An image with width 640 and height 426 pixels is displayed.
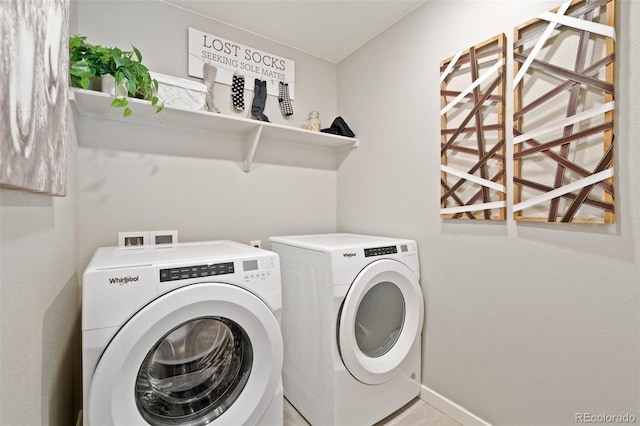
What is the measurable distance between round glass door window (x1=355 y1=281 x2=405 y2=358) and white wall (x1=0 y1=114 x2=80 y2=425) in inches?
49.2

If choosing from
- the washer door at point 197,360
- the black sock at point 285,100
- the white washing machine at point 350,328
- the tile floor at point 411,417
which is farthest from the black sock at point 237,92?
the tile floor at point 411,417

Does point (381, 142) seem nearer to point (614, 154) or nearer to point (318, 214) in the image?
point (318, 214)

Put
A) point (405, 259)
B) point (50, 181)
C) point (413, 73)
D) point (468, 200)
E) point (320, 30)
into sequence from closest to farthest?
point (50, 181), point (468, 200), point (405, 259), point (413, 73), point (320, 30)

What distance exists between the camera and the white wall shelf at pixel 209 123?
1468 millimetres

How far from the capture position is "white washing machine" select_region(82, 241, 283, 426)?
915mm

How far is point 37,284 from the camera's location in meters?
0.79

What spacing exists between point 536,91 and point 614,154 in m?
0.41

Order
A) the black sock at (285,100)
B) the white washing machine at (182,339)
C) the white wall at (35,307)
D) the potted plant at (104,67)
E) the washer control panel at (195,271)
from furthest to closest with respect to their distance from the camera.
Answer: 1. the black sock at (285,100)
2. the potted plant at (104,67)
3. the washer control panel at (195,271)
4. the white washing machine at (182,339)
5. the white wall at (35,307)

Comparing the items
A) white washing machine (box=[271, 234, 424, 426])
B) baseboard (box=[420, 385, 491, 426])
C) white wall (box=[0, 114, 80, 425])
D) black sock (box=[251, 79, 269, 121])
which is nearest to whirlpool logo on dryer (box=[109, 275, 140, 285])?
white wall (box=[0, 114, 80, 425])

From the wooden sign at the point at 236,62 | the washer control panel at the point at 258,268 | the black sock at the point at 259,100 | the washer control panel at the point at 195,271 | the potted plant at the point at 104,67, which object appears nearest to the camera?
the washer control panel at the point at 195,271

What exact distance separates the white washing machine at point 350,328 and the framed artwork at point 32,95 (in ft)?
3.55

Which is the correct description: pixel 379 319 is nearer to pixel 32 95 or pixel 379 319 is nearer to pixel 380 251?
pixel 380 251

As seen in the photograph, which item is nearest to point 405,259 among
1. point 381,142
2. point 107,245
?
point 381,142

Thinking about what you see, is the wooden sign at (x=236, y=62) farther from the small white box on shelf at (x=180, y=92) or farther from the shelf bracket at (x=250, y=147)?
the shelf bracket at (x=250, y=147)
